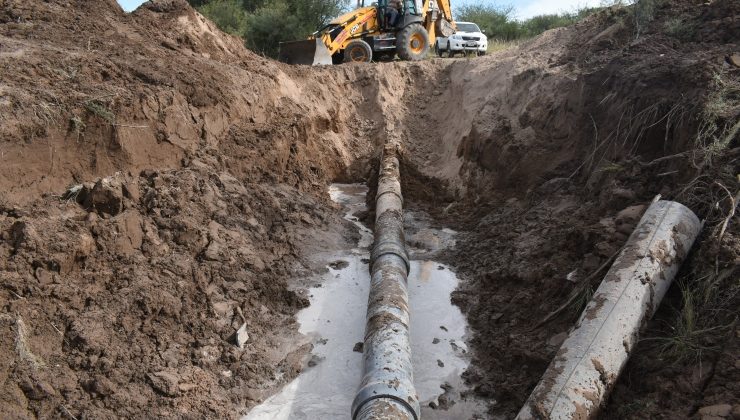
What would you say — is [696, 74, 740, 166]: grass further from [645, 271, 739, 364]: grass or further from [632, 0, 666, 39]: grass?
[632, 0, 666, 39]: grass

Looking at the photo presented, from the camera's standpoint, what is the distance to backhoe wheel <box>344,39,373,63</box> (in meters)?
14.7

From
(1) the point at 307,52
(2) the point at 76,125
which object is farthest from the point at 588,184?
(1) the point at 307,52

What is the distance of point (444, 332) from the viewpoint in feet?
20.8

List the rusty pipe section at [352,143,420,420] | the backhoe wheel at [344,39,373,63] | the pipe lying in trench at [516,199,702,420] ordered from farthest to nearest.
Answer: the backhoe wheel at [344,39,373,63] → the rusty pipe section at [352,143,420,420] → the pipe lying in trench at [516,199,702,420]

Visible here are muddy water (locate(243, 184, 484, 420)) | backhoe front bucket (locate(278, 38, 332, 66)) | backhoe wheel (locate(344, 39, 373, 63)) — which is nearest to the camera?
muddy water (locate(243, 184, 484, 420))

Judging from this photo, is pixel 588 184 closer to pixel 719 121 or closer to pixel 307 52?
pixel 719 121

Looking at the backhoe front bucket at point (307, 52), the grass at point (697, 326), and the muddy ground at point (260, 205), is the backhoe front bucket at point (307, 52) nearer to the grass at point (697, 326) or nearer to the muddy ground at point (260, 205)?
the muddy ground at point (260, 205)

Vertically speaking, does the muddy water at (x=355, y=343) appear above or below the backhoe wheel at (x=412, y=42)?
below

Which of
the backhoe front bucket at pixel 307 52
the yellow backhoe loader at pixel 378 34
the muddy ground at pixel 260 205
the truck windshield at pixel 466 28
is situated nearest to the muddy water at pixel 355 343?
the muddy ground at pixel 260 205

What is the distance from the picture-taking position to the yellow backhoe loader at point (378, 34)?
47.2ft

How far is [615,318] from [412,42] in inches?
474

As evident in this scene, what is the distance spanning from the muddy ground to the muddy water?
0.69 feet

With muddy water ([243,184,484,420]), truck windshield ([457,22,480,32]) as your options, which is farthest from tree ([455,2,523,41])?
muddy water ([243,184,484,420])

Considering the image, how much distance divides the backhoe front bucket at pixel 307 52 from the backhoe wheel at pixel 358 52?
2.40 feet
